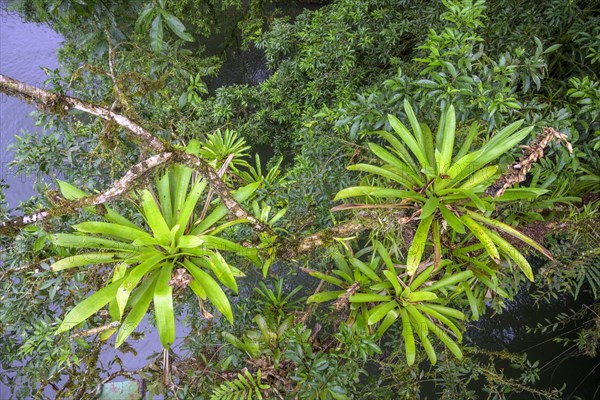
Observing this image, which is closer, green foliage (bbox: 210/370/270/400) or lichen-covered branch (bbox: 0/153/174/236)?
lichen-covered branch (bbox: 0/153/174/236)

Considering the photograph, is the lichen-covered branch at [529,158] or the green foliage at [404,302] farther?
the green foliage at [404,302]

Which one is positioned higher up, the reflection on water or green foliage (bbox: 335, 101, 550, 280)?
the reflection on water

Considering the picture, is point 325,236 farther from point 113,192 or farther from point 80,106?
point 80,106

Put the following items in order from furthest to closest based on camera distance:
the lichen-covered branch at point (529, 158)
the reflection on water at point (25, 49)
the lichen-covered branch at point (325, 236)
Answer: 1. the reflection on water at point (25, 49)
2. the lichen-covered branch at point (325, 236)
3. the lichen-covered branch at point (529, 158)

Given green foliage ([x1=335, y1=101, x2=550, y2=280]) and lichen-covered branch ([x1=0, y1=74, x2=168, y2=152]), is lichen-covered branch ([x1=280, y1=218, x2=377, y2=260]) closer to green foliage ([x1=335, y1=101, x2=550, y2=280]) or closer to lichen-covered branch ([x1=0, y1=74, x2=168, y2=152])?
green foliage ([x1=335, y1=101, x2=550, y2=280])

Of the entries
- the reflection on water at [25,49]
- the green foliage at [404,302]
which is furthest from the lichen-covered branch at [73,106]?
the reflection on water at [25,49]

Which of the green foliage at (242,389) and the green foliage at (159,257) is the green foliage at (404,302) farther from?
the green foliage at (159,257)

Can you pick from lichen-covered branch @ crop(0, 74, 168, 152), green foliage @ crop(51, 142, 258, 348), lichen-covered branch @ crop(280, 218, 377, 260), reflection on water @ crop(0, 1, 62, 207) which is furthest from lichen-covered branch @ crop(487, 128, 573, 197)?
reflection on water @ crop(0, 1, 62, 207)

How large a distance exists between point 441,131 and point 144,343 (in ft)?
10.7

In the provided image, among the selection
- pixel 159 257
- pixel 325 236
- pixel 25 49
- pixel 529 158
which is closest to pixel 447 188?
pixel 529 158

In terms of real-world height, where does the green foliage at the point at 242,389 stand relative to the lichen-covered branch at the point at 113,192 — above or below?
below

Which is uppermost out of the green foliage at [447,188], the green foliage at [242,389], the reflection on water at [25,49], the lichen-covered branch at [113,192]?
the reflection on water at [25,49]

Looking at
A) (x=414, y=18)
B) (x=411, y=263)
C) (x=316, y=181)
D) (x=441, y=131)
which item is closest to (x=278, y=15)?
(x=414, y=18)

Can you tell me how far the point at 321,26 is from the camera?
2902 millimetres
